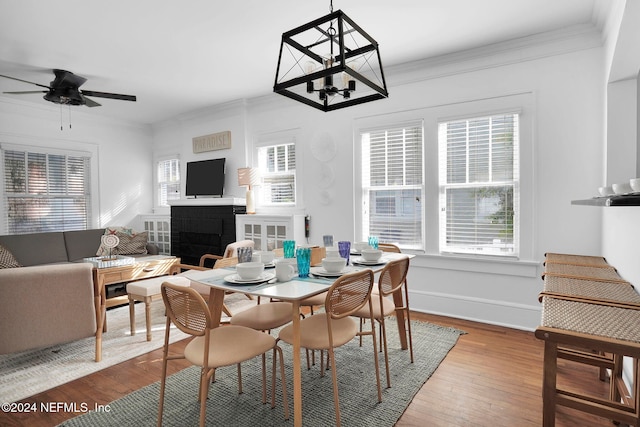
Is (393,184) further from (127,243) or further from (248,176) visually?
(127,243)

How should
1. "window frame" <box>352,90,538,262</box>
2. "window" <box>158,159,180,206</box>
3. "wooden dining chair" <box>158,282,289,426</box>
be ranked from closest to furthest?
"wooden dining chair" <box>158,282,289,426</box>
"window frame" <box>352,90,538,262</box>
"window" <box>158,159,180,206</box>

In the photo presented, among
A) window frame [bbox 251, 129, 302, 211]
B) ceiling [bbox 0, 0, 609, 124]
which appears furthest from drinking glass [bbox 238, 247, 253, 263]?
window frame [bbox 251, 129, 302, 211]

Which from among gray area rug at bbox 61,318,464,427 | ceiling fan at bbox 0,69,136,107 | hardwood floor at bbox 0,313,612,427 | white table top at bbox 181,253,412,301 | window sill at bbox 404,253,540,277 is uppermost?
ceiling fan at bbox 0,69,136,107

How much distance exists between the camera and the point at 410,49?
3668 mm

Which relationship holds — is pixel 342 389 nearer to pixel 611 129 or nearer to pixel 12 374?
pixel 12 374

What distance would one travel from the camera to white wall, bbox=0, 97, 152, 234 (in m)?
5.27

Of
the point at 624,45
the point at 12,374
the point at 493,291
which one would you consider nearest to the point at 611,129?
the point at 624,45

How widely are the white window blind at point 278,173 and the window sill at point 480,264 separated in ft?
6.78

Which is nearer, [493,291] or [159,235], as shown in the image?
[493,291]

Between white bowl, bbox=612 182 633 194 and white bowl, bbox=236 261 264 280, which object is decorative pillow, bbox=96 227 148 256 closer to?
white bowl, bbox=236 261 264 280

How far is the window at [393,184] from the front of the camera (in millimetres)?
4062

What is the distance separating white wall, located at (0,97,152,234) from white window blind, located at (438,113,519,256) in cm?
558

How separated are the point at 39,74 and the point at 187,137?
232 cm

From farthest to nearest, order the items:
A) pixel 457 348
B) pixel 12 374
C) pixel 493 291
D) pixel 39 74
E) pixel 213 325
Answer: pixel 39 74
pixel 493 291
pixel 457 348
pixel 12 374
pixel 213 325
